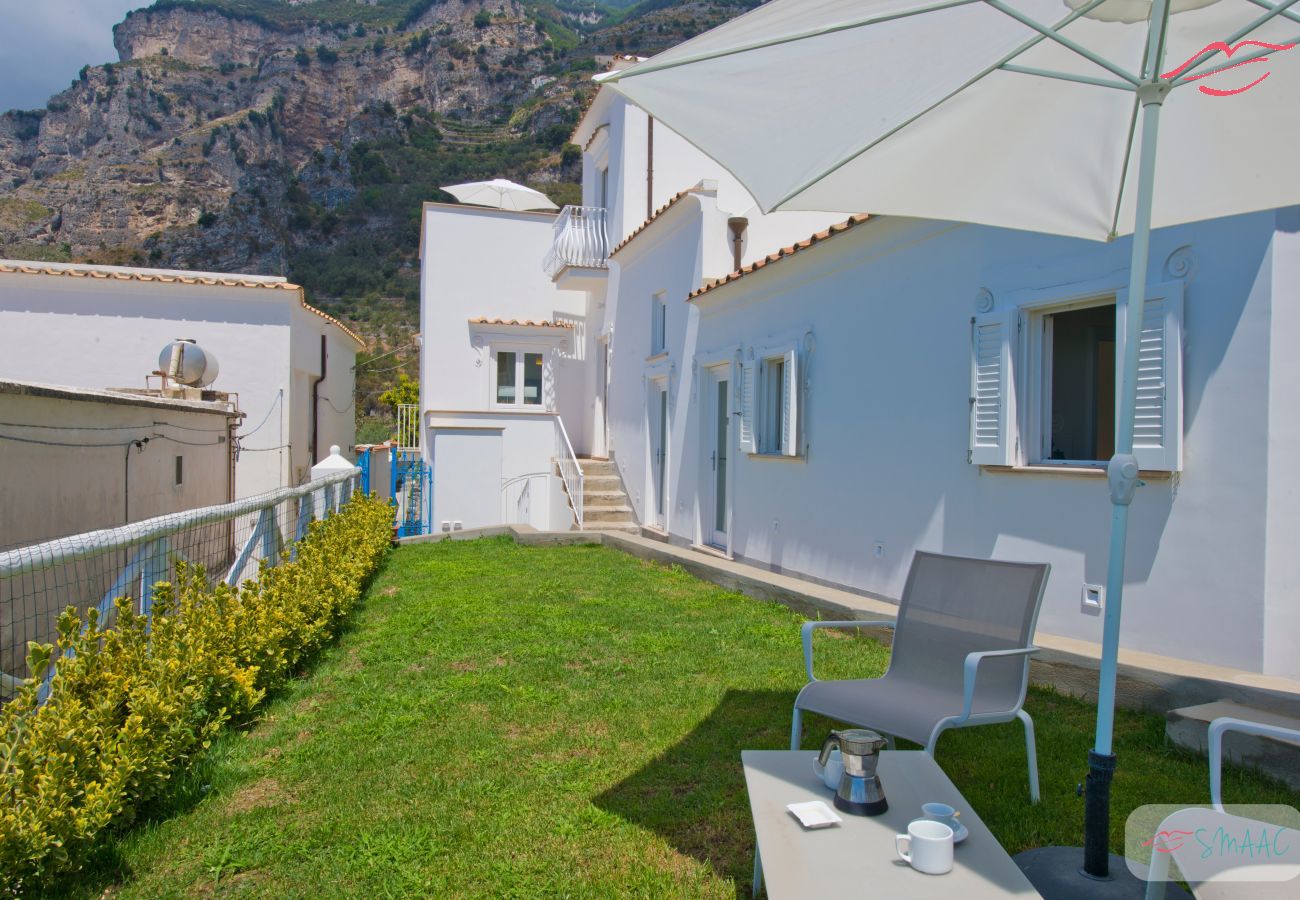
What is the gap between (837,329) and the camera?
7516 millimetres

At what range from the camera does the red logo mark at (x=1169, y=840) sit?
6.48 feet

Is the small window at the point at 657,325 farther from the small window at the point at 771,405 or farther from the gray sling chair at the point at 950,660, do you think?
the gray sling chair at the point at 950,660

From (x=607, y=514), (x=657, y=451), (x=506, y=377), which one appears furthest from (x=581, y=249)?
(x=607, y=514)

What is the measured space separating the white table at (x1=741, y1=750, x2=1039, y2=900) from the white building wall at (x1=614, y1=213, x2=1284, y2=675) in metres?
2.69

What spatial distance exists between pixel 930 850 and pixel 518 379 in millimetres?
15834

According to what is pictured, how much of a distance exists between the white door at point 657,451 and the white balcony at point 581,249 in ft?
12.8

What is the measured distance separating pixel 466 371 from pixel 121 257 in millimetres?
36118

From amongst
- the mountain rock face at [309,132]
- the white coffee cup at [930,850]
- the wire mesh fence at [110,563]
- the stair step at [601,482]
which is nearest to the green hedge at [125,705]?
the wire mesh fence at [110,563]

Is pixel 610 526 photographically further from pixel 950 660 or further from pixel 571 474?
pixel 950 660

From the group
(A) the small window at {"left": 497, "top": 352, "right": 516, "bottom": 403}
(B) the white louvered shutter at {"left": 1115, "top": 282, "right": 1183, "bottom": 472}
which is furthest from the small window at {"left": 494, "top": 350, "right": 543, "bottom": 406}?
(B) the white louvered shutter at {"left": 1115, "top": 282, "right": 1183, "bottom": 472}

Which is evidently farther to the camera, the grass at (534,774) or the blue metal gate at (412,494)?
the blue metal gate at (412,494)

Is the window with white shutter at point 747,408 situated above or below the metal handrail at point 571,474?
above

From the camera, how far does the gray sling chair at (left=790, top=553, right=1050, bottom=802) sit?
3.25m

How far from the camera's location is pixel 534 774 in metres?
3.62
